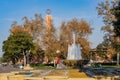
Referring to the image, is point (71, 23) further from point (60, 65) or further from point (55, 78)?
point (55, 78)

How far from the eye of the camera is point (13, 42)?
266 ft

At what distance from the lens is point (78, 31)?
7644cm

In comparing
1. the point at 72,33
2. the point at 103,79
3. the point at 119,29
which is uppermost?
the point at 72,33

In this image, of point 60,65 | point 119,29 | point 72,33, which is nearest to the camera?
point 119,29

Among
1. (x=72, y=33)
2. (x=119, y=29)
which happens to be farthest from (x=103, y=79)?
(x=72, y=33)

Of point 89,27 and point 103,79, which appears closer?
point 103,79

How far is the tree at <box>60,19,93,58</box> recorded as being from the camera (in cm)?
7606

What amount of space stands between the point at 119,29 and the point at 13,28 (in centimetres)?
6657

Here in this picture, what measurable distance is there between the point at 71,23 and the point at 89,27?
4292mm

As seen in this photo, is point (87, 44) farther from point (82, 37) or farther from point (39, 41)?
point (39, 41)

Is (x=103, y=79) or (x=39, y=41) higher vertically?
(x=39, y=41)

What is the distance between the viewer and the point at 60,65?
51.6 metres

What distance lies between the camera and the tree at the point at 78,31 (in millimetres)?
76062

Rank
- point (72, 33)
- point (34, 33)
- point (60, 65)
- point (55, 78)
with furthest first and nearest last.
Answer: point (34, 33) → point (72, 33) → point (60, 65) → point (55, 78)
